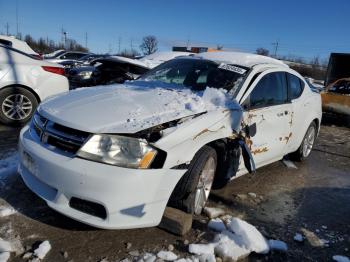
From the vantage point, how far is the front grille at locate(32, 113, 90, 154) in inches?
115

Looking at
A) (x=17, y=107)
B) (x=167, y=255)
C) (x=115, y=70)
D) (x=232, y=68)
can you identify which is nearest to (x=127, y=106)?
(x=167, y=255)

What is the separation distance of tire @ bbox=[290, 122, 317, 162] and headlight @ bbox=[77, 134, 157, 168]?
3848 mm

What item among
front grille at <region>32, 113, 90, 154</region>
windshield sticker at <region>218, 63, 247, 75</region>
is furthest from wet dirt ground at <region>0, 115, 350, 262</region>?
windshield sticker at <region>218, 63, 247, 75</region>

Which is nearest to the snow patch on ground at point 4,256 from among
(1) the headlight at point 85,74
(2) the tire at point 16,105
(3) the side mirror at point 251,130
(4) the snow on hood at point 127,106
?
(4) the snow on hood at point 127,106

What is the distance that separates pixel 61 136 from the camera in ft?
9.89

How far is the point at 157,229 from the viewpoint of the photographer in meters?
3.32

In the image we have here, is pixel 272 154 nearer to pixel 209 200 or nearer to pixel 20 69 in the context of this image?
pixel 209 200

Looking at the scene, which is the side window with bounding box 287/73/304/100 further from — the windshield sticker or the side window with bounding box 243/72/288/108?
the windshield sticker

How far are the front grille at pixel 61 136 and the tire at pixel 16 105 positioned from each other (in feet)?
12.0

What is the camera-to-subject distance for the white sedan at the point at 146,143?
2834 millimetres

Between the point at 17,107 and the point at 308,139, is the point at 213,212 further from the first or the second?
the point at 17,107

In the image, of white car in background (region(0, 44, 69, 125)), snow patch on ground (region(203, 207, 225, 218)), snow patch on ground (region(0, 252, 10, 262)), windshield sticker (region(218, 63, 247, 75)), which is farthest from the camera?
white car in background (region(0, 44, 69, 125))

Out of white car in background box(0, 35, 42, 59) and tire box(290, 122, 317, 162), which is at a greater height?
white car in background box(0, 35, 42, 59)

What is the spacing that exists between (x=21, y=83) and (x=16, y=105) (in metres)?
0.40
